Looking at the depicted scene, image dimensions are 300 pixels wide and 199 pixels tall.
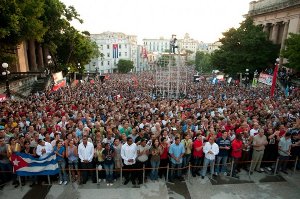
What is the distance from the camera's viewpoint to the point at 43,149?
758cm

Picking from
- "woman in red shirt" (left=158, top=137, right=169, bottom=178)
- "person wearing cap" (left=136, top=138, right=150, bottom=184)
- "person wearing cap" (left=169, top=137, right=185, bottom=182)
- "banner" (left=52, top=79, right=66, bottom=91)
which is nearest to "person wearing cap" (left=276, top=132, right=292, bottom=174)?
"person wearing cap" (left=169, top=137, right=185, bottom=182)

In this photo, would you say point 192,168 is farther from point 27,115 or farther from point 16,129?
A: point 27,115

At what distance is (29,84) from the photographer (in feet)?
83.3

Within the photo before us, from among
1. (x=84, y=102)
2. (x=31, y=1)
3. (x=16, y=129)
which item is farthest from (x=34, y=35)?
(x=16, y=129)

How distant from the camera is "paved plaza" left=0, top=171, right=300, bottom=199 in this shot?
24.4 feet

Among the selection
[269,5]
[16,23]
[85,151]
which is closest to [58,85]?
[16,23]

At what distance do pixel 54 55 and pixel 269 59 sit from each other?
3422cm

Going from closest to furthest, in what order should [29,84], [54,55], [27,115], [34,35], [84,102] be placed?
[27,115], [84,102], [34,35], [29,84], [54,55]

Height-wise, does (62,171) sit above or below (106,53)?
below

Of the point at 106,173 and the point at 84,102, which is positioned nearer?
the point at 106,173

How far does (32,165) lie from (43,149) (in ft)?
2.17

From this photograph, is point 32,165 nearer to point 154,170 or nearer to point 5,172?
point 5,172

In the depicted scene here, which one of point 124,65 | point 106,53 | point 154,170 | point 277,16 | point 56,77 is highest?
point 277,16

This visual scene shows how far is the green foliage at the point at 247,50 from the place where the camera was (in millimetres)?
36969
